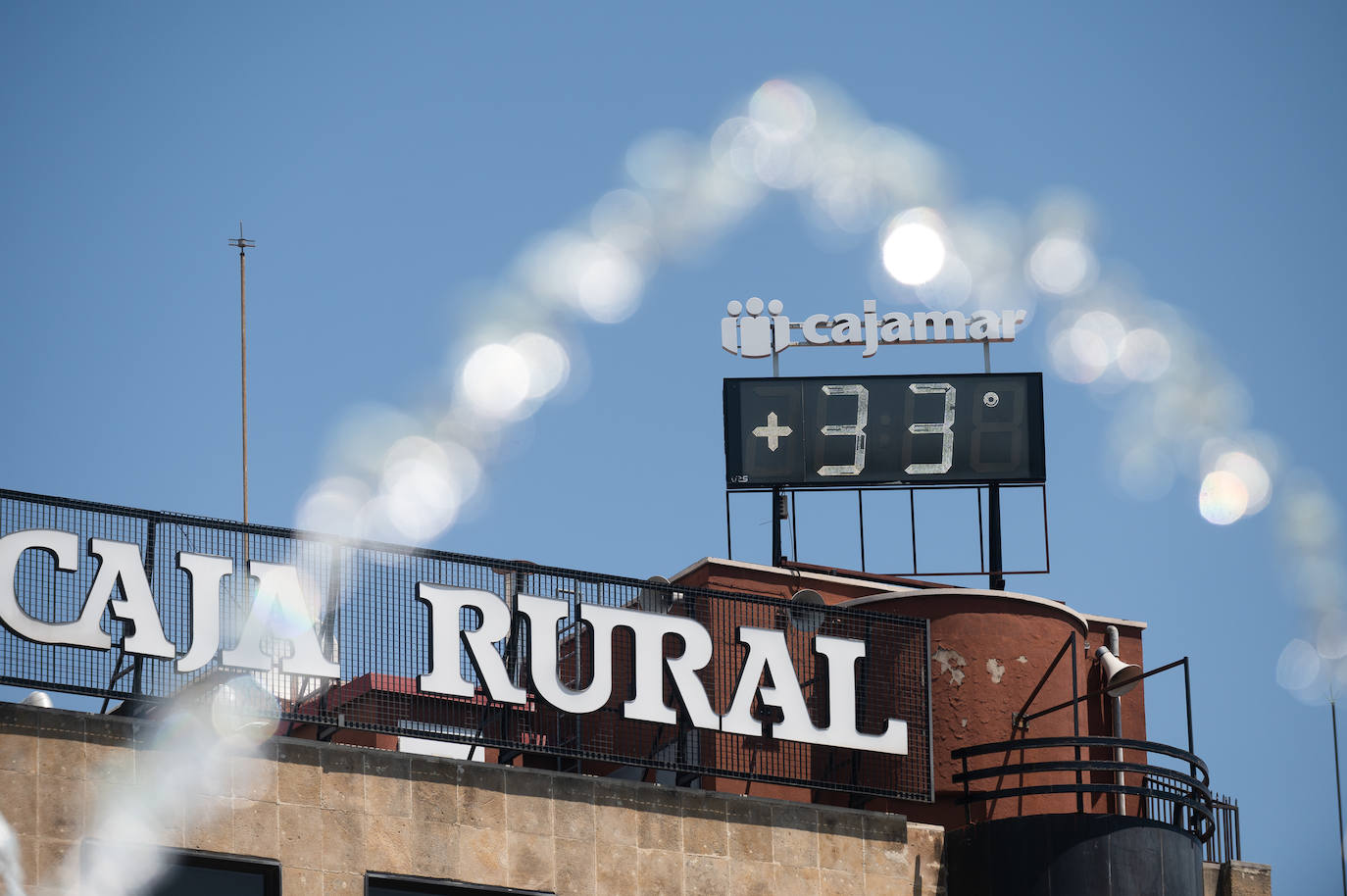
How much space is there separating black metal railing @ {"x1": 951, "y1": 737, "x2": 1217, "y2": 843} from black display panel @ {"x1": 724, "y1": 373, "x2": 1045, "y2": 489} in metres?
10.2

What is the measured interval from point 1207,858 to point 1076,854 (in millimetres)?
4624

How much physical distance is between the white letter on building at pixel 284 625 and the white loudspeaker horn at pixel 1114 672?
15.0m

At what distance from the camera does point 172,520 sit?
105 feet

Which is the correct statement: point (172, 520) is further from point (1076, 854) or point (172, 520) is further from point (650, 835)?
point (1076, 854)

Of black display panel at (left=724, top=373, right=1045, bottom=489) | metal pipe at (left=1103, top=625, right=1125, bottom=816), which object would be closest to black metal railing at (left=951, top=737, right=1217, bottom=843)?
metal pipe at (left=1103, top=625, right=1125, bottom=816)

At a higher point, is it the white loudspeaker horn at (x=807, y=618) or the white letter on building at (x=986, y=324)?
the white letter on building at (x=986, y=324)

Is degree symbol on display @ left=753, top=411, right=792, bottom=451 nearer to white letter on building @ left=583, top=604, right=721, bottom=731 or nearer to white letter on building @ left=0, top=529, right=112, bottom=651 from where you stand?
white letter on building @ left=583, top=604, right=721, bottom=731

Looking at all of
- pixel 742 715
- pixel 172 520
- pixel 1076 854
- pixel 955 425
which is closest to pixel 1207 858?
pixel 1076 854

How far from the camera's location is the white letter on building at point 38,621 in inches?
1193

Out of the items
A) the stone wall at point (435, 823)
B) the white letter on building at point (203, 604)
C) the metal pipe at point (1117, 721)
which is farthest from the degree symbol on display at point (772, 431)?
the white letter on building at point (203, 604)

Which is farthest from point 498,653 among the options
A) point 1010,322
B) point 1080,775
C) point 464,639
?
point 1010,322

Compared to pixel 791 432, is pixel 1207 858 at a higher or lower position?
lower

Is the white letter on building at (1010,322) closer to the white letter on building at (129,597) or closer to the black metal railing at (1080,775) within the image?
the black metal railing at (1080,775)

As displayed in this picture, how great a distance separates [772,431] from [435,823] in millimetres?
17713
